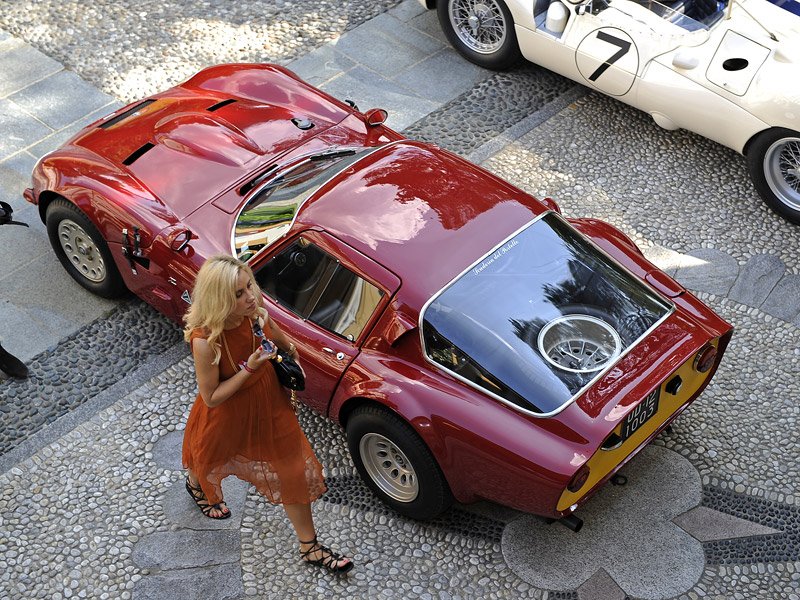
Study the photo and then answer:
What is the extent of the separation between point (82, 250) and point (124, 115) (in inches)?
39.4

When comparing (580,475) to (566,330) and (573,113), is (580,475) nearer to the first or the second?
(566,330)

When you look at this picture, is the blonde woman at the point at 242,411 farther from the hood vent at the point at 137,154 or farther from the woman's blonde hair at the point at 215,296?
the hood vent at the point at 137,154

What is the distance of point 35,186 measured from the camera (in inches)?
242

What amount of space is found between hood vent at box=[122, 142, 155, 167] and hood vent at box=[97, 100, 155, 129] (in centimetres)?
53

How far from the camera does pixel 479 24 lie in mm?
8133

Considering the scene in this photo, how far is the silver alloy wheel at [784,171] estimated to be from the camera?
6.71 metres

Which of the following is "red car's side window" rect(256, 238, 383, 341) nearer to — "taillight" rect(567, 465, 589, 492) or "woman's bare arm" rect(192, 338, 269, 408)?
"woman's bare arm" rect(192, 338, 269, 408)

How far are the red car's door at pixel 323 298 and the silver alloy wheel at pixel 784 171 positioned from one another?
3523mm

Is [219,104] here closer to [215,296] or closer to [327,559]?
[215,296]

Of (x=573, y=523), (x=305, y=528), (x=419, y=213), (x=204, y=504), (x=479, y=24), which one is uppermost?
(x=419, y=213)

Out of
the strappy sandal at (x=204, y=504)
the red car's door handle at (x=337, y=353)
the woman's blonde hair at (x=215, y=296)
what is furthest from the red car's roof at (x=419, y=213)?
the strappy sandal at (x=204, y=504)

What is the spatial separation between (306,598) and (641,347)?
2.08m

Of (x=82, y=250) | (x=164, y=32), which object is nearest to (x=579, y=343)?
(x=82, y=250)

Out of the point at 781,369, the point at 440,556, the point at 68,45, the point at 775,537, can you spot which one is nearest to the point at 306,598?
the point at 440,556
